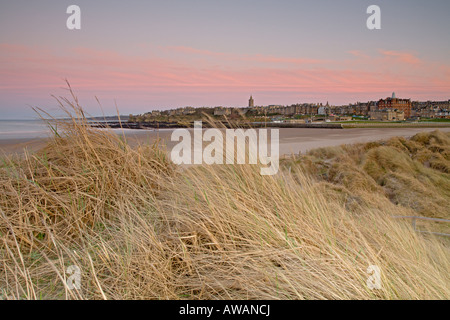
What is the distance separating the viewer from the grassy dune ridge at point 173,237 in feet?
6.30

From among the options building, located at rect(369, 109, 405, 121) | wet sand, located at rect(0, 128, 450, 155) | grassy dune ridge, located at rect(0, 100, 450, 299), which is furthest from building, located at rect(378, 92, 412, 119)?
grassy dune ridge, located at rect(0, 100, 450, 299)

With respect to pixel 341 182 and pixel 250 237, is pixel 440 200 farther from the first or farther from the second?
pixel 250 237

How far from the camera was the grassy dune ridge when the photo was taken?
6.30 ft

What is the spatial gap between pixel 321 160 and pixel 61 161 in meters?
10.2

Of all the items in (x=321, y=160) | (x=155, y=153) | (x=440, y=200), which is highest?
(x=155, y=153)

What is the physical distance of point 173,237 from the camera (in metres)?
2.22

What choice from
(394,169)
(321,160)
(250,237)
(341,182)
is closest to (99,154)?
(250,237)

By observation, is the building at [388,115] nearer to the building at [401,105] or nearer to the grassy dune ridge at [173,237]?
the building at [401,105]

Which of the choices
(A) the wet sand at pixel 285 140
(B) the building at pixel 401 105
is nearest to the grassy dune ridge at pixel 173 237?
(A) the wet sand at pixel 285 140

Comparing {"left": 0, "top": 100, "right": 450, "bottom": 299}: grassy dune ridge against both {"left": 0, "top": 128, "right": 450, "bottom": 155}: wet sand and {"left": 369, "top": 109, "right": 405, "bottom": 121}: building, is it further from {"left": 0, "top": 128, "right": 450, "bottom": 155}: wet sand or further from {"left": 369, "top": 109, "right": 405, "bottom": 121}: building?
{"left": 369, "top": 109, "right": 405, "bottom": 121}: building

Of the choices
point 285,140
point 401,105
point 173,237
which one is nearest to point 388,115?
point 401,105

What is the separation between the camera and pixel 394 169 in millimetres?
11305

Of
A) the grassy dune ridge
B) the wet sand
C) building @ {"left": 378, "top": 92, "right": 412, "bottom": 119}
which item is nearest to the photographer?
the grassy dune ridge

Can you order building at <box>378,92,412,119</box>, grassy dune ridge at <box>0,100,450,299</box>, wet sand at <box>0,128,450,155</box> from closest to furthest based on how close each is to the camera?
grassy dune ridge at <box>0,100,450,299</box>, wet sand at <box>0,128,450,155</box>, building at <box>378,92,412,119</box>
